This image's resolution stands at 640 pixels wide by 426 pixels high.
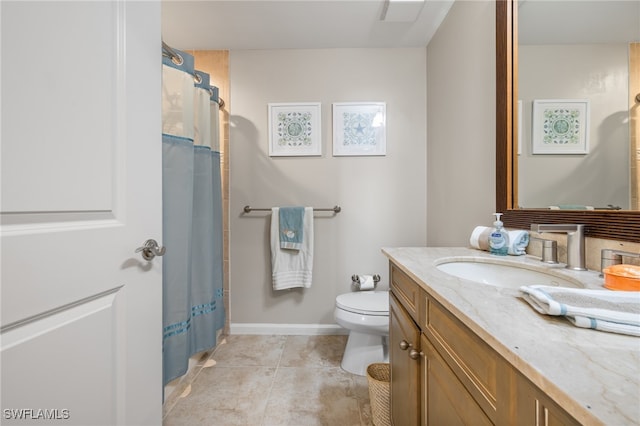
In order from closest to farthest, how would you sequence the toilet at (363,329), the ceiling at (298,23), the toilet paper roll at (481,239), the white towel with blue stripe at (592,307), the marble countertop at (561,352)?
the marble countertop at (561,352) → the white towel with blue stripe at (592,307) → the toilet paper roll at (481,239) → the toilet at (363,329) → the ceiling at (298,23)

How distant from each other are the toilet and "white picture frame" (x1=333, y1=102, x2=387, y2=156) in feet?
3.74

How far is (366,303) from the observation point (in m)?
1.58

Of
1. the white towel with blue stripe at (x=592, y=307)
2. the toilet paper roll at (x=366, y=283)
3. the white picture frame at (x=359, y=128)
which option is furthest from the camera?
the white picture frame at (x=359, y=128)

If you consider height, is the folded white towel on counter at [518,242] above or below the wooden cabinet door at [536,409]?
above

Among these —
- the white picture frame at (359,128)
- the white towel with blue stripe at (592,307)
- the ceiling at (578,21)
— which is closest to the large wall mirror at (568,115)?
the ceiling at (578,21)

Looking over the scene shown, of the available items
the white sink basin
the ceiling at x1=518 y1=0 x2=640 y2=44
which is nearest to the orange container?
the white sink basin

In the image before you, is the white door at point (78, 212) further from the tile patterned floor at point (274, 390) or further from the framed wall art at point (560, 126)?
the framed wall art at point (560, 126)

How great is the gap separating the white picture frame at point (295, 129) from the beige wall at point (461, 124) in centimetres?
89

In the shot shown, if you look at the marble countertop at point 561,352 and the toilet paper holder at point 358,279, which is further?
the toilet paper holder at point 358,279

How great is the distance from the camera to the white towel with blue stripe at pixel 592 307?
14.6 inches

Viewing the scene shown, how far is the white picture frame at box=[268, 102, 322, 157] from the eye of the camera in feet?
6.67

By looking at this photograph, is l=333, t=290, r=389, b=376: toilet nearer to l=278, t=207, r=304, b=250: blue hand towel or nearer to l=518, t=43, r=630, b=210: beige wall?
l=278, t=207, r=304, b=250: blue hand towel

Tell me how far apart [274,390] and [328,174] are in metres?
1.50

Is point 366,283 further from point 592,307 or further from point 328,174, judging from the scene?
point 592,307
